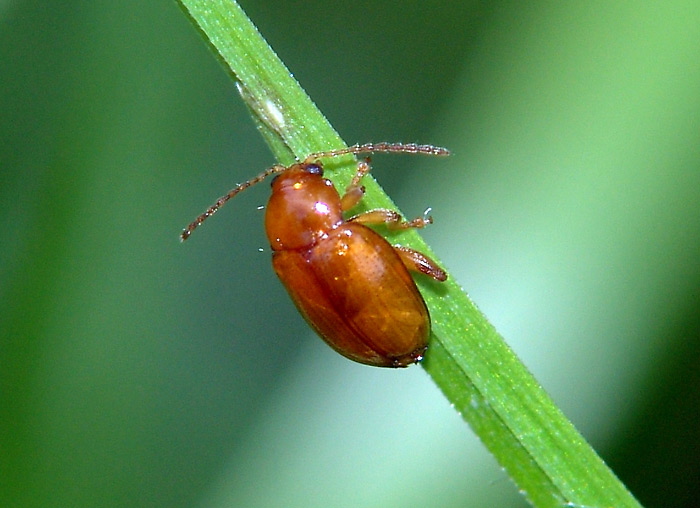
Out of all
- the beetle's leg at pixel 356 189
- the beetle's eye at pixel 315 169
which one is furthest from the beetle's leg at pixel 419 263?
the beetle's eye at pixel 315 169

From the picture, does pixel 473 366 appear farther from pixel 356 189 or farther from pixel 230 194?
pixel 230 194

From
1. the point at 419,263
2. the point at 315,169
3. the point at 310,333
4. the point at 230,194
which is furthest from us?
the point at 310,333

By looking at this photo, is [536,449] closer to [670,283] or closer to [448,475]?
[448,475]

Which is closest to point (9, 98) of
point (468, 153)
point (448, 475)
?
point (468, 153)

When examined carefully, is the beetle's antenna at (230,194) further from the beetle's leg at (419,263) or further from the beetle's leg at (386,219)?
the beetle's leg at (419,263)

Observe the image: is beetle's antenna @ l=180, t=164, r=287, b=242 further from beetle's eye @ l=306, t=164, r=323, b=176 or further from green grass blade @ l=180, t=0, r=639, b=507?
green grass blade @ l=180, t=0, r=639, b=507

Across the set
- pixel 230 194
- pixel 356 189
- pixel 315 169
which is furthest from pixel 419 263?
pixel 230 194

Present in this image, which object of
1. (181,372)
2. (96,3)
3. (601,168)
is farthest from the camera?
(181,372)
